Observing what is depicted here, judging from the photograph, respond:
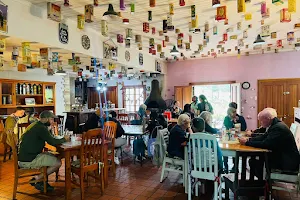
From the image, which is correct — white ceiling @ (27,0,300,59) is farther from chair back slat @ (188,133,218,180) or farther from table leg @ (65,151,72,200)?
table leg @ (65,151,72,200)

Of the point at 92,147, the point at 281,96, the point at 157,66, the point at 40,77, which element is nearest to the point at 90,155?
the point at 92,147

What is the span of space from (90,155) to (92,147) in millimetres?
118

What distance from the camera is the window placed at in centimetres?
1025

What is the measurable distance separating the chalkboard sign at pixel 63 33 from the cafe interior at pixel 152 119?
2 centimetres

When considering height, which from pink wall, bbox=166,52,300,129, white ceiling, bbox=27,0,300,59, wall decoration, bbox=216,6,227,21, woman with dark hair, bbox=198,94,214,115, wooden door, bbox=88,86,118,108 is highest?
white ceiling, bbox=27,0,300,59

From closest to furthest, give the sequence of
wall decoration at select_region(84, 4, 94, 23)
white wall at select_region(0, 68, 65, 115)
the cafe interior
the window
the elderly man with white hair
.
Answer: the elderly man with white hair → the cafe interior → wall decoration at select_region(84, 4, 94, 23) → white wall at select_region(0, 68, 65, 115) → the window

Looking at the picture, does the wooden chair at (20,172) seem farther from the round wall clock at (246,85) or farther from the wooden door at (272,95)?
the wooden door at (272,95)

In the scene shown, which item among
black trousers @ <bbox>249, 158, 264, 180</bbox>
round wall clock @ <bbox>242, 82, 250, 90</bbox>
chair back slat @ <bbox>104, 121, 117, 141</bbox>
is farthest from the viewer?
round wall clock @ <bbox>242, 82, 250, 90</bbox>

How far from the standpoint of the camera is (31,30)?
335cm

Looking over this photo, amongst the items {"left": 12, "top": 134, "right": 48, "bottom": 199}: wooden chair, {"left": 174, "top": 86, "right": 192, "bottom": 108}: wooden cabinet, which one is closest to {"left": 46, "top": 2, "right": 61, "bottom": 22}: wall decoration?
{"left": 12, "top": 134, "right": 48, "bottom": 199}: wooden chair

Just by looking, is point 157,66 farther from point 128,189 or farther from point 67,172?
point 67,172

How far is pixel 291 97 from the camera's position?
284 inches

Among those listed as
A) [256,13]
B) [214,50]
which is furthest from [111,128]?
[214,50]

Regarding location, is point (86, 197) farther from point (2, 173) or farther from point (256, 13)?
point (256, 13)
